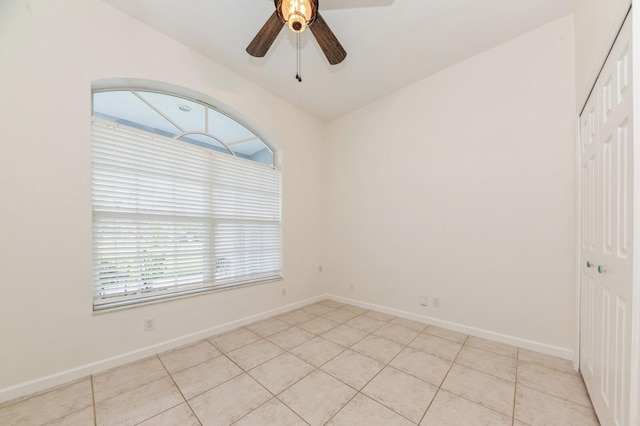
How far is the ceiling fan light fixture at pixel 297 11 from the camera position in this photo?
152 cm

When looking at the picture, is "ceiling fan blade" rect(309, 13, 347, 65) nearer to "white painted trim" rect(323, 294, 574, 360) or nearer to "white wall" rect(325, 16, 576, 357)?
"white wall" rect(325, 16, 576, 357)

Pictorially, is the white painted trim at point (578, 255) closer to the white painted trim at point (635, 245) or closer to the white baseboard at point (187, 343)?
the white baseboard at point (187, 343)

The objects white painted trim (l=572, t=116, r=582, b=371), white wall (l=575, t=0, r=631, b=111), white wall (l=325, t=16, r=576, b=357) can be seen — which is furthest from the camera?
white wall (l=325, t=16, r=576, b=357)

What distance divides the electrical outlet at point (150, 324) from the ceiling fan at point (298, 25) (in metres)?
2.68

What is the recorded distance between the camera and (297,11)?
1.52 meters

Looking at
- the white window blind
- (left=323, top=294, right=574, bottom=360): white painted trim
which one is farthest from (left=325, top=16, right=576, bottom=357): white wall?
the white window blind

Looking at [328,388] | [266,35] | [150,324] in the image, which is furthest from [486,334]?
[266,35]

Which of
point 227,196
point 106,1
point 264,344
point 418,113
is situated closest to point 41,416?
point 264,344

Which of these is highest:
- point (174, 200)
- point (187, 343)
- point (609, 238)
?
point (174, 200)

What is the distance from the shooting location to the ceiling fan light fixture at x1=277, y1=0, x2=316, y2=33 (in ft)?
4.99

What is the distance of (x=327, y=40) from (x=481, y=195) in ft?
7.36

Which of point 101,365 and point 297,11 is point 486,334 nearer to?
point 297,11

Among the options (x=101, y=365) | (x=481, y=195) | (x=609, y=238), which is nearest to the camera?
(x=609, y=238)

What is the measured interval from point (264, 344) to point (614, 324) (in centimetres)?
264
